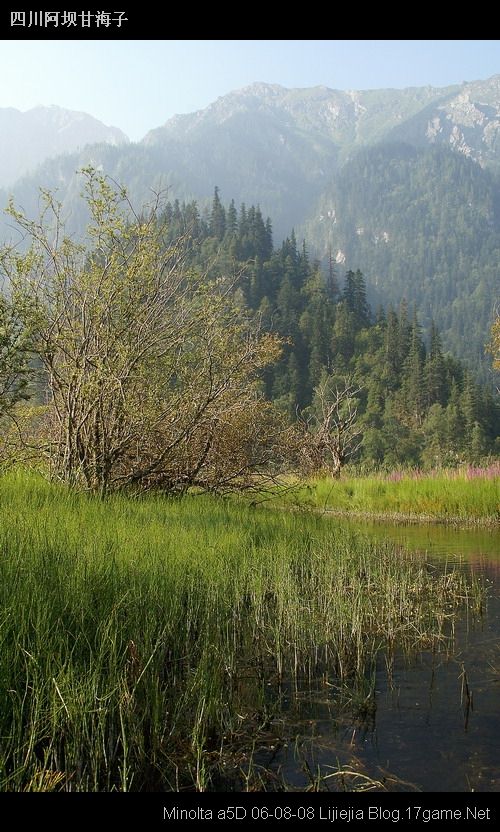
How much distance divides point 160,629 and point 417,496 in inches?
686

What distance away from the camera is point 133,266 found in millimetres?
13602

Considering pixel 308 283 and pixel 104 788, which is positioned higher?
pixel 308 283

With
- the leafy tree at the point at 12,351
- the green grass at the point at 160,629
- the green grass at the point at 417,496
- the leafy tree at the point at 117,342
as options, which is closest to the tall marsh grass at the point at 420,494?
the green grass at the point at 417,496

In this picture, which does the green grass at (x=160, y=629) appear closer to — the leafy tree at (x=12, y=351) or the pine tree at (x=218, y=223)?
the leafy tree at (x=12, y=351)

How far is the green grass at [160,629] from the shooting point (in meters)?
4.09

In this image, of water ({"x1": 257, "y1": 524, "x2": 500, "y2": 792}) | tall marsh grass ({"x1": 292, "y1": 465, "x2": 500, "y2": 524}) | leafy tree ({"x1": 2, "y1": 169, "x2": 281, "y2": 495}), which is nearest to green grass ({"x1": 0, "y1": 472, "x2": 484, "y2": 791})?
water ({"x1": 257, "y1": 524, "x2": 500, "y2": 792})

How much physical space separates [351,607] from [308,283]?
105 metres

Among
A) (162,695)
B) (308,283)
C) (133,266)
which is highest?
(308,283)

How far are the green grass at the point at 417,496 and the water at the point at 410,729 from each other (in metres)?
11.5

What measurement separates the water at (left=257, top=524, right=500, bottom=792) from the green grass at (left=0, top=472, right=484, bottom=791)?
30 centimetres
